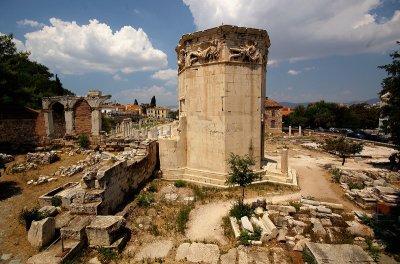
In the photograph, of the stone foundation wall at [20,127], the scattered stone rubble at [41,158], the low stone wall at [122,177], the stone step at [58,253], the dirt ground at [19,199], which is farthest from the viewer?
the stone foundation wall at [20,127]

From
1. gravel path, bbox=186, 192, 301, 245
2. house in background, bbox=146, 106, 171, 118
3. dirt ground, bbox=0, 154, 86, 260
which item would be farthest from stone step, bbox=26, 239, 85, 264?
house in background, bbox=146, 106, 171, 118

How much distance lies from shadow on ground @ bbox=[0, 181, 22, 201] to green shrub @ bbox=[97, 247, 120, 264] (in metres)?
6.52

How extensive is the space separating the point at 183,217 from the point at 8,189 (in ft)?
27.6

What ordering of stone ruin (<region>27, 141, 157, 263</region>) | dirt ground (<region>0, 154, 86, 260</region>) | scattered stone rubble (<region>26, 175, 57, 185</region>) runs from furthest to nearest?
scattered stone rubble (<region>26, 175, 57, 185</region>) < dirt ground (<region>0, 154, 86, 260</region>) < stone ruin (<region>27, 141, 157, 263</region>)

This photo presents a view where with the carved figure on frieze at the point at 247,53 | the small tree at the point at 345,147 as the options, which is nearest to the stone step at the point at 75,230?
the carved figure on frieze at the point at 247,53

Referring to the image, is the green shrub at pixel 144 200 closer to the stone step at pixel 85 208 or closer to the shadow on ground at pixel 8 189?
the stone step at pixel 85 208

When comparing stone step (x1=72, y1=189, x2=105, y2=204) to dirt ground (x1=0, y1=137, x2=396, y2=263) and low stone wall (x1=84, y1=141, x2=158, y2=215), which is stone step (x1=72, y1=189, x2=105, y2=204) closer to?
low stone wall (x1=84, y1=141, x2=158, y2=215)

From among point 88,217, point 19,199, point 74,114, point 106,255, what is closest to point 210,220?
point 106,255

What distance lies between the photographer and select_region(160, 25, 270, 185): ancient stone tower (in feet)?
40.2

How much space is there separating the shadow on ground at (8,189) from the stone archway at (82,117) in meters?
13.1

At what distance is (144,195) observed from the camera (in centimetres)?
1112

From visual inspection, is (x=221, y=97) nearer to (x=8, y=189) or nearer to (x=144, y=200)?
(x=144, y=200)

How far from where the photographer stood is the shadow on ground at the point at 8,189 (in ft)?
34.9

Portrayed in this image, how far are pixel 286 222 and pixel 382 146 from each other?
2473cm
